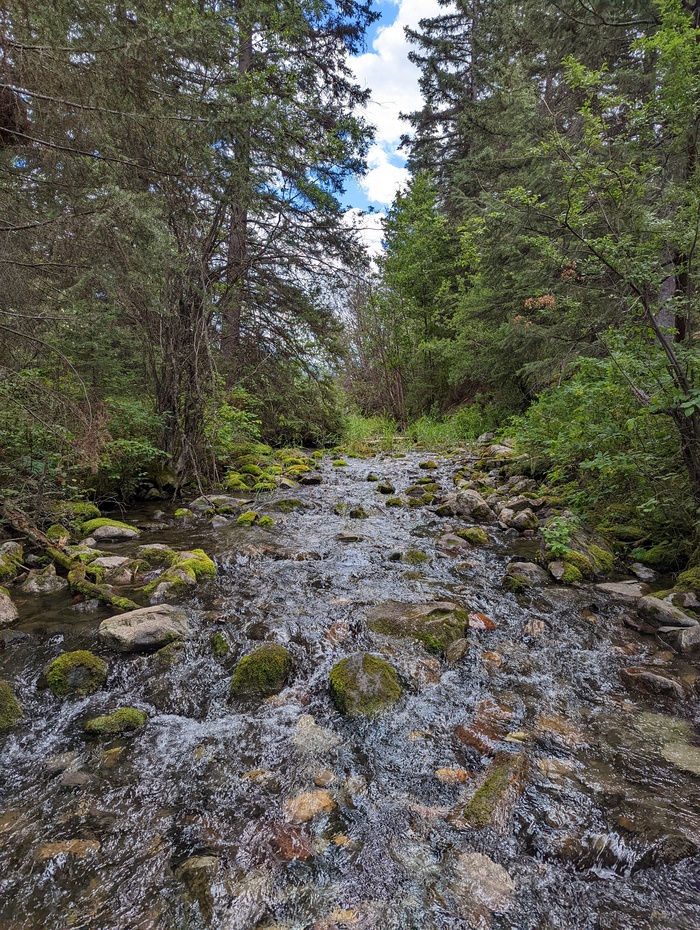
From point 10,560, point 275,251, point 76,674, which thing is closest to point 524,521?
point 76,674

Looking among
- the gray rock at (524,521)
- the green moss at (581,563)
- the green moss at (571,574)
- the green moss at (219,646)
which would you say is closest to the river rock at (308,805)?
the green moss at (219,646)

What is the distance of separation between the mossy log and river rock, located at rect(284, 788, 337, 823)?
2250 mm

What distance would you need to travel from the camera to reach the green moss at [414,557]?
4658 mm

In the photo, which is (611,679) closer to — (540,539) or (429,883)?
(429,883)

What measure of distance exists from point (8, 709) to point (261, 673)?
4.37ft

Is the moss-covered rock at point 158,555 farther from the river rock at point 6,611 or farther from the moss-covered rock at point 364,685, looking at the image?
the moss-covered rock at point 364,685

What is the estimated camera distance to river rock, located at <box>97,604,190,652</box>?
9.60 feet

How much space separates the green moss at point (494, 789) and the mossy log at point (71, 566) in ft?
9.36

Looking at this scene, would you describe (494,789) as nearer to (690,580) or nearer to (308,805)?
(308,805)

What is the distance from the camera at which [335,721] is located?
2.37m

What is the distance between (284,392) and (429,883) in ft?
29.6

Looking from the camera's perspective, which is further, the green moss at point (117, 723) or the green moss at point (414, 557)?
the green moss at point (414, 557)

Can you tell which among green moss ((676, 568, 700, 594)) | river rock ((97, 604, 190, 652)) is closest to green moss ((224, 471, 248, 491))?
river rock ((97, 604, 190, 652))

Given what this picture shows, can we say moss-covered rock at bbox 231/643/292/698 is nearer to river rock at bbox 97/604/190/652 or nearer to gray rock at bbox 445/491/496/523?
river rock at bbox 97/604/190/652
